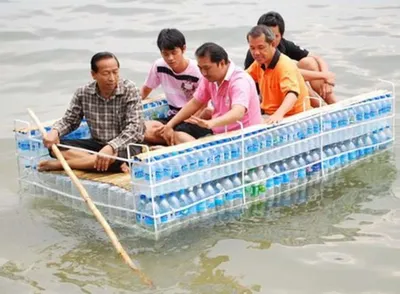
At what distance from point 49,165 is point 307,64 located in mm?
2878

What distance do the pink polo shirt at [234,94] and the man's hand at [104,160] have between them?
89cm

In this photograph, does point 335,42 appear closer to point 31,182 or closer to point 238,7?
point 238,7

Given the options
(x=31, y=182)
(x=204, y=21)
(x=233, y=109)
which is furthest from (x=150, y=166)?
(x=204, y=21)

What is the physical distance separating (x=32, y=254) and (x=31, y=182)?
1.02 meters

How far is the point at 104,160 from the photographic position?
6664mm

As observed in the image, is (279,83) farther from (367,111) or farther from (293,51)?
(293,51)

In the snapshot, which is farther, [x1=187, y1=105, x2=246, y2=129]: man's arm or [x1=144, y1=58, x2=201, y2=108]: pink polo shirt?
[x1=144, y1=58, x2=201, y2=108]: pink polo shirt

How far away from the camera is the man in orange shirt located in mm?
7113

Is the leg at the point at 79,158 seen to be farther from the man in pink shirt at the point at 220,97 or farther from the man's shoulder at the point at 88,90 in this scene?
the man in pink shirt at the point at 220,97

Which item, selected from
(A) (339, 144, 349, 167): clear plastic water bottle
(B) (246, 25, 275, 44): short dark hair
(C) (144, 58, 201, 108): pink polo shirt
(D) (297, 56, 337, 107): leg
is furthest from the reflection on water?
(C) (144, 58, 201, 108): pink polo shirt

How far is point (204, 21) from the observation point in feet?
50.4

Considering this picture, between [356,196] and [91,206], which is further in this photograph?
[356,196]

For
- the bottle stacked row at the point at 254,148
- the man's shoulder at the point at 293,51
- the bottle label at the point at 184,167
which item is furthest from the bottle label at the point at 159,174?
the man's shoulder at the point at 293,51

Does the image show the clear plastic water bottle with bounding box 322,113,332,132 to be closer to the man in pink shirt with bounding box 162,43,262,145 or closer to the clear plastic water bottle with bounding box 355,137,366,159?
the clear plastic water bottle with bounding box 355,137,366,159
